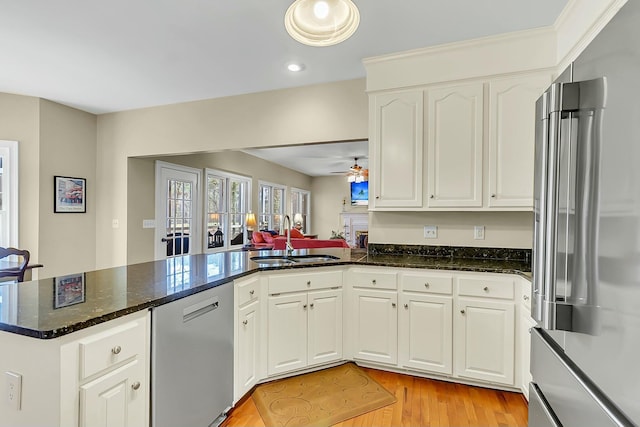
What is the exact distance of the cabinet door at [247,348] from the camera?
2093mm

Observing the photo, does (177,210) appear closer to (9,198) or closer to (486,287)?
(9,198)

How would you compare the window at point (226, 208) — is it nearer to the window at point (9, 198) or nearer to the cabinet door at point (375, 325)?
the window at point (9, 198)

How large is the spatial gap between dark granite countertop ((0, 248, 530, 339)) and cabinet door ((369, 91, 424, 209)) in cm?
55

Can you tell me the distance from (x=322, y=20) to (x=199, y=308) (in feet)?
5.07

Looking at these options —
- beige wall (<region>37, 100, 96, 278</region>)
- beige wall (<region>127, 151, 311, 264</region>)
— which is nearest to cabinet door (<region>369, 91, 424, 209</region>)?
beige wall (<region>127, 151, 311, 264</region>)

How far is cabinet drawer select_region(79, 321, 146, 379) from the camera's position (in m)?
1.17

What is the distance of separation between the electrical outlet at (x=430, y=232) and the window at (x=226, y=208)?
4.08 m

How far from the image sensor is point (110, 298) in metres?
1.44

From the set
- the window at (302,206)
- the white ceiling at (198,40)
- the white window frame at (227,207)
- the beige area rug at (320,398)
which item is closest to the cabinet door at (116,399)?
the beige area rug at (320,398)

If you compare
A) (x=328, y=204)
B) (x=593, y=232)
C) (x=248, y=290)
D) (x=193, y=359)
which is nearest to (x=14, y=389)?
(x=193, y=359)

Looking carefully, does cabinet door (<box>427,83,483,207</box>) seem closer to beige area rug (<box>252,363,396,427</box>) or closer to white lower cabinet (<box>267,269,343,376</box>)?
white lower cabinet (<box>267,269,343,376</box>)

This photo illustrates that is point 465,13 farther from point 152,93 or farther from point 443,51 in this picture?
point 152,93

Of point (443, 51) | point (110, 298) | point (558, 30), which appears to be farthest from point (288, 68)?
point (110, 298)

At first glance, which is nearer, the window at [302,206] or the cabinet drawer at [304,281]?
the cabinet drawer at [304,281]
